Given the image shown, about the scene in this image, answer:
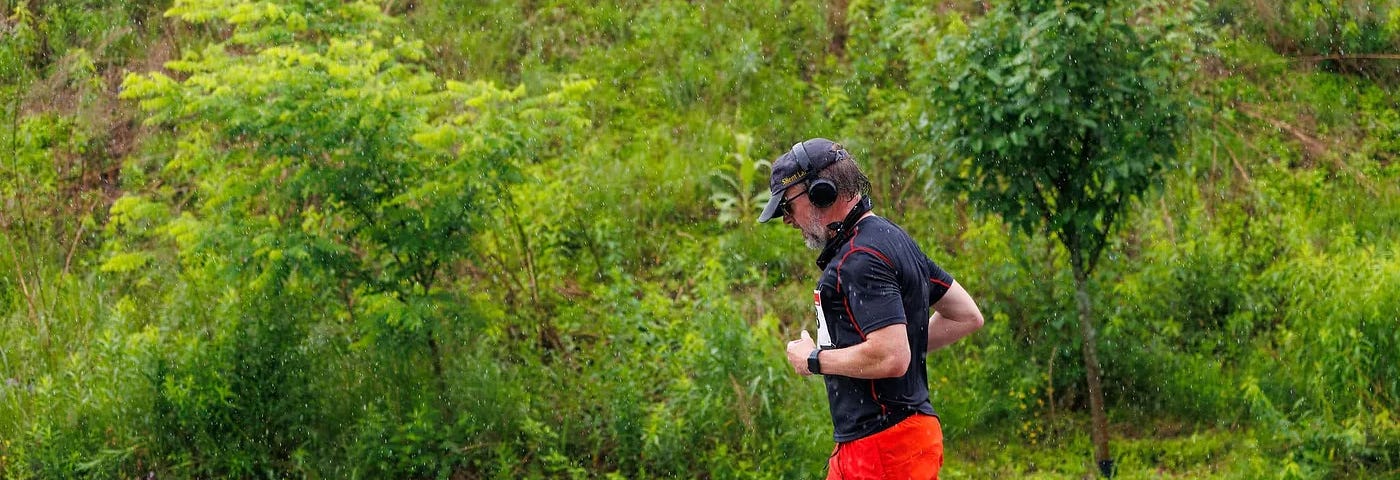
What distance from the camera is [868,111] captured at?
35.3 ft

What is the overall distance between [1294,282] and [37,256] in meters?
9.10

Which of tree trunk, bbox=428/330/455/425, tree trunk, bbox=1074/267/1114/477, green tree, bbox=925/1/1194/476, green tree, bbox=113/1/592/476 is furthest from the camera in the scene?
Answer: tree trunk, bbox=428/330/455/425

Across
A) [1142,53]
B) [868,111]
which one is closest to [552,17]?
[868,111]

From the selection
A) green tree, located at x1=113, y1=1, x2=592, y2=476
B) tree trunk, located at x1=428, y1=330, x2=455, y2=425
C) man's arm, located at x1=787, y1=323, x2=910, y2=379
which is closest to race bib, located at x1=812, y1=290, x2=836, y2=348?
man's arm, located at x1=787, y1=323, x2=910, y2=379

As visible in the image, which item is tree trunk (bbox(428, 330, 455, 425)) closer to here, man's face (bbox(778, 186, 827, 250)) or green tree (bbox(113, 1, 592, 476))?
green tree (bbox(113, 1, 592, 476))

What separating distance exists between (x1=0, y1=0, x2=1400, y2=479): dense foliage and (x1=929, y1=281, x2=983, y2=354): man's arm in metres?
2.49

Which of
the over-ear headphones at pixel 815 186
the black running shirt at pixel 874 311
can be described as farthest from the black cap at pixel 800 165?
the black running shirt at pixel 874 311

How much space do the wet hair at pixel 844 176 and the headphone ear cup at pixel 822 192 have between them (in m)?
0.02

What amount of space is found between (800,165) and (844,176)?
0.13 m

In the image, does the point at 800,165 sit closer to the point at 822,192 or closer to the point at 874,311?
the point at 822,192

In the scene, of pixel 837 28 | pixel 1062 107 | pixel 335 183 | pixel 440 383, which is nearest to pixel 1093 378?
pixel 1062 107

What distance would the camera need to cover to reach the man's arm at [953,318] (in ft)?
12.9

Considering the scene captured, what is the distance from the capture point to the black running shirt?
3426 mm

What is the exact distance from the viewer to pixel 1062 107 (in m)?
6.20
